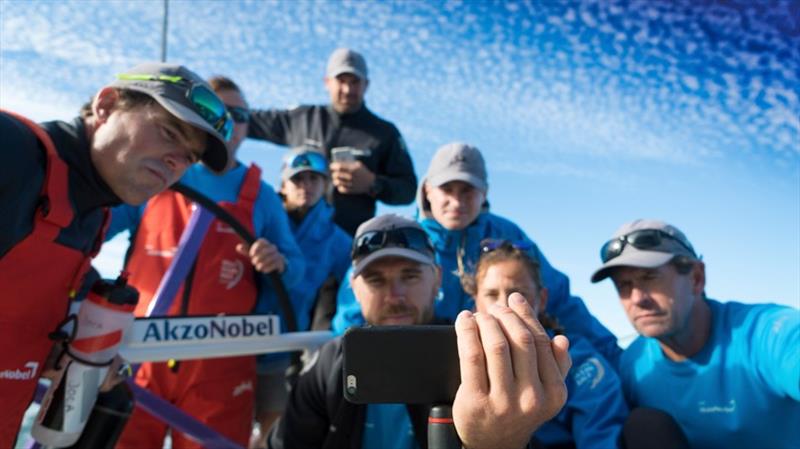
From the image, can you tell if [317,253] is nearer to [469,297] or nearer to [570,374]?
[469,297]

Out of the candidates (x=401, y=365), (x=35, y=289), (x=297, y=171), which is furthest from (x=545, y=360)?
(x=297, y=171)

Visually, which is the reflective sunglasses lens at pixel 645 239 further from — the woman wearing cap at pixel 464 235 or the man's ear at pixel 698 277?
the woman wearing cap at pixel 464 235

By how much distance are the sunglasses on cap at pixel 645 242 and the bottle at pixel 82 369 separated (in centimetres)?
169

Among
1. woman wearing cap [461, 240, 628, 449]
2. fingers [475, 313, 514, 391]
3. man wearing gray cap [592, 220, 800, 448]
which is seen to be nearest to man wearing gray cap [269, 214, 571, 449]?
fingers [475, 313, 514, 391]

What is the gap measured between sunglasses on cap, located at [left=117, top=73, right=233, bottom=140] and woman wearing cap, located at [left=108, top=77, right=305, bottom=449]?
58cm

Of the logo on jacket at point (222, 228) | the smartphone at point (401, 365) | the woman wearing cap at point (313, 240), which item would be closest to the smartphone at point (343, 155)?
the woman wearing cap at point (313, 240)

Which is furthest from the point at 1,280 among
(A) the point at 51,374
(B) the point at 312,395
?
(B) the point at 312,395

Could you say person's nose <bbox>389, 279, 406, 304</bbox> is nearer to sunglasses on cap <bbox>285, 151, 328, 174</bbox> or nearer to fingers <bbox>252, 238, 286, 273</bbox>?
fingers <bbox>252, 238, 286, 273</bbox>

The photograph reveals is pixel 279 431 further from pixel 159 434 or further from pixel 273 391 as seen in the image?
pixel 273 391

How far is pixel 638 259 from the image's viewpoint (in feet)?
6.93

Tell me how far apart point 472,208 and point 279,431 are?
4.51 feet

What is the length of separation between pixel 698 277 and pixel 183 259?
1.97 metres

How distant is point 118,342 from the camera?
1.57 m

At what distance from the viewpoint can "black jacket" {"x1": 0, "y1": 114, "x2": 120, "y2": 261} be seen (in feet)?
4.05
